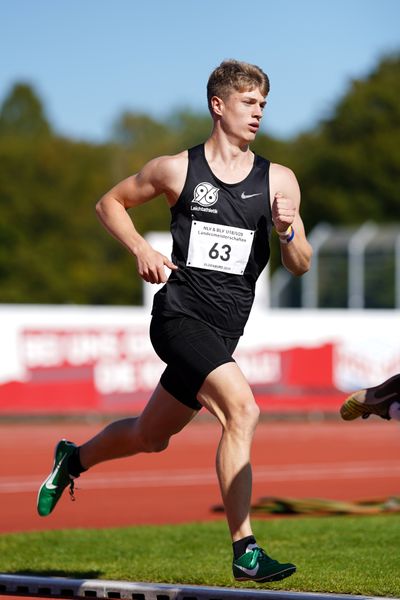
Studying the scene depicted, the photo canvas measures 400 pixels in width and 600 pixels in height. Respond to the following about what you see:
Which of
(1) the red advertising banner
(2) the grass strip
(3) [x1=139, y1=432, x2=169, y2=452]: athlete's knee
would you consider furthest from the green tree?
(3) [x1=139, y1=432, x2=169, y2=452]: athlete's knee

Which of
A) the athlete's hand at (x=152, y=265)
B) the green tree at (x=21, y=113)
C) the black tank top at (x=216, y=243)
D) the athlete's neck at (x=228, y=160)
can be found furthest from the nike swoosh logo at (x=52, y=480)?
the green tree at (x=21, y=113)

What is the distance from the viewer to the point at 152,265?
6734 millimetres

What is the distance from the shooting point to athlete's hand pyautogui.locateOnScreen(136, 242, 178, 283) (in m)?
6.71

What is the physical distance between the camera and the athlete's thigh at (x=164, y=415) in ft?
23.4

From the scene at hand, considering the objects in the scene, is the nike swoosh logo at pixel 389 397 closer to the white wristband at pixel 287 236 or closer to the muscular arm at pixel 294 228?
the muscular arm at pixel 294 228

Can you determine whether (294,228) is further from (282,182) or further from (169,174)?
(169,174)

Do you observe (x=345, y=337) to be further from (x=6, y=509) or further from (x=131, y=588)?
(x=131, y=588)

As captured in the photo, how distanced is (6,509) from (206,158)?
622 cm

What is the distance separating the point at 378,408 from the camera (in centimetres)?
733

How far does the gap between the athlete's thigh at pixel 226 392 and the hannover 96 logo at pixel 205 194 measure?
857 mm

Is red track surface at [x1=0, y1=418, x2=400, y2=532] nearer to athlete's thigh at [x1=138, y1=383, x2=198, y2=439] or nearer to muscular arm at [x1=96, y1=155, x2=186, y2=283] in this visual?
athlete's thigh at [x1=138, y1=383, x2=198, y2=439]

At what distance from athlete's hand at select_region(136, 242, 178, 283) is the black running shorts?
0.31m

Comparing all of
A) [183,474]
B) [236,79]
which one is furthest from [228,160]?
[183,474]

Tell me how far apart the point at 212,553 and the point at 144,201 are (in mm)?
3091
